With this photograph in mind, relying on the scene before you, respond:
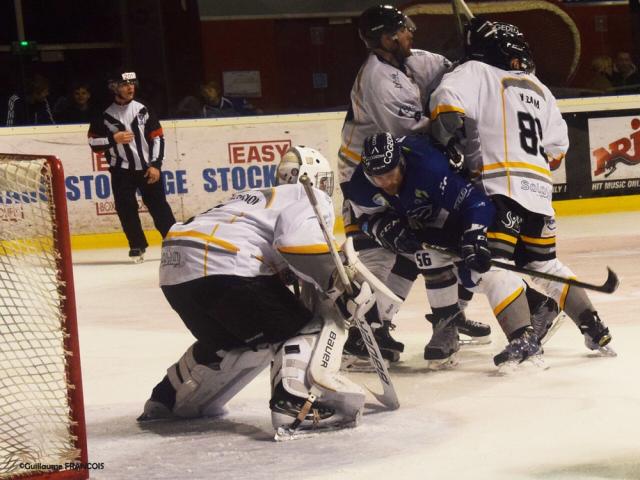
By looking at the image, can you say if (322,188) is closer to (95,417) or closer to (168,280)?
(168,280)

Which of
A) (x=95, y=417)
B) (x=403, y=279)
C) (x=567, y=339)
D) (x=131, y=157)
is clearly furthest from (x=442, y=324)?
(x=131, y=157)

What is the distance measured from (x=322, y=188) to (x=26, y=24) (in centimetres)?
897

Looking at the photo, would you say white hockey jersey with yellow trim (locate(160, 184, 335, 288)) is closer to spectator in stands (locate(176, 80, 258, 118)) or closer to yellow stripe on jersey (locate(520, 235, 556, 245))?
yellow stripe on jersey (locate(520, 235, 556, 245))

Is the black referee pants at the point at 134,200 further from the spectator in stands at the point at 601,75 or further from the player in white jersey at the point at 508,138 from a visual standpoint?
the player in white jersey at the point at 508,138

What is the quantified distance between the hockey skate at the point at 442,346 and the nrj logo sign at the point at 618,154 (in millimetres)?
4740

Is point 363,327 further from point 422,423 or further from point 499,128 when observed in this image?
point 499,128

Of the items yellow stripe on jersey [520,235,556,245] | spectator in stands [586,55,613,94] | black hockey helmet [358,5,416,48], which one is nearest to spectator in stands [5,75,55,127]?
spectator in stands [586,55,613,94]

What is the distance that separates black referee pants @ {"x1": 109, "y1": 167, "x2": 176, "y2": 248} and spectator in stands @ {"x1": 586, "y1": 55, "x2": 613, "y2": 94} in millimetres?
3725

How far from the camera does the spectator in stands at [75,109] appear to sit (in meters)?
8.47

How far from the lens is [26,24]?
11.8 m

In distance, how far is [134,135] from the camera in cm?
752

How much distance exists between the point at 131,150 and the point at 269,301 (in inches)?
177

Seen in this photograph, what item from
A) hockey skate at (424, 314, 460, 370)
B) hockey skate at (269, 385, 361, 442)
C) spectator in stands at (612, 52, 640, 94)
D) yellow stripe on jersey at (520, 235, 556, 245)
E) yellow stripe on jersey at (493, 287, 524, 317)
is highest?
spectator in stands at (612, 52, 640, 94)

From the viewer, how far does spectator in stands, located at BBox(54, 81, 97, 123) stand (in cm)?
847
